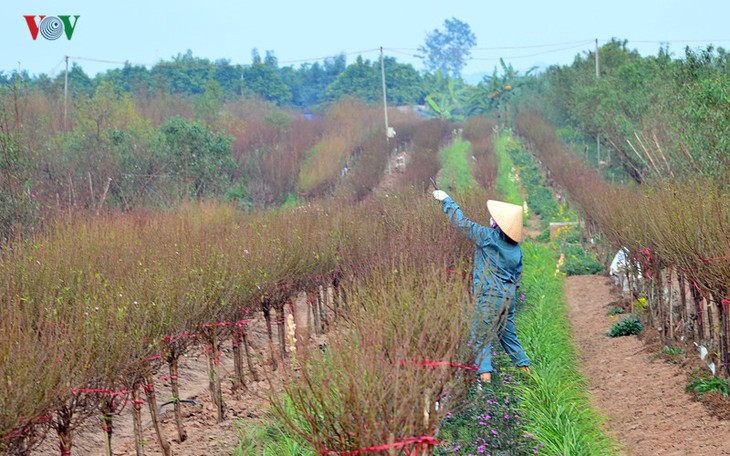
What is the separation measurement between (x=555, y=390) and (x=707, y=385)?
52.5 inches

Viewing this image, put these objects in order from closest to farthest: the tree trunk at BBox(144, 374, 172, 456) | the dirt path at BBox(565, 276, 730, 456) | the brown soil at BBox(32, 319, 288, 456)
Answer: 1. the dirt path at BBox(565, 276, 730, 456)
2. the tree trunk at BBox(144, 374, 172, 456)
3. the brown soil at BBox(32, 319, 288, 456)

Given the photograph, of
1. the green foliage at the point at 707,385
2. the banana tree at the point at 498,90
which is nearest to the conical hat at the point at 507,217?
the green foliage at the point at 707,385

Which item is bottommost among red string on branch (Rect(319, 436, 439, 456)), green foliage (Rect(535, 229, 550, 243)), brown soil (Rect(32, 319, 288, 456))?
green foliage (Rect(535, 229, 550, 243))

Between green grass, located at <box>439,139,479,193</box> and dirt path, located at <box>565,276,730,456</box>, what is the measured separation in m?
19.8

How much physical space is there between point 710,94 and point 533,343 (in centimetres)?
647

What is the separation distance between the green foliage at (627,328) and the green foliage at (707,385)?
3.28 m

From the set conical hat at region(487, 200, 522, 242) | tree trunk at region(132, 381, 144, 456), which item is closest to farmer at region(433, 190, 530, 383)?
conical hat at region(487, 200, 522, 242)

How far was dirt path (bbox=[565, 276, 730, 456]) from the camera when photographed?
8.00 meters

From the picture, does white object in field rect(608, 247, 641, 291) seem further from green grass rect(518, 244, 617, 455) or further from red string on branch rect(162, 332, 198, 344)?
red string on branch rect(162, 332, 198, 344)

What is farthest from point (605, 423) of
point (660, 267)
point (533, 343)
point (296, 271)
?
point (296, 271)

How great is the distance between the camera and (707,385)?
900 centimetres

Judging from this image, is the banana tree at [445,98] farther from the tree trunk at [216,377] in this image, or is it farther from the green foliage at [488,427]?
the green foliage at [488,427]

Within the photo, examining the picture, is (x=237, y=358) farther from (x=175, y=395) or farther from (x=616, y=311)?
(x=616, y=311)

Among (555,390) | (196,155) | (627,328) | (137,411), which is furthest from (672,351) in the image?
(196,155)
